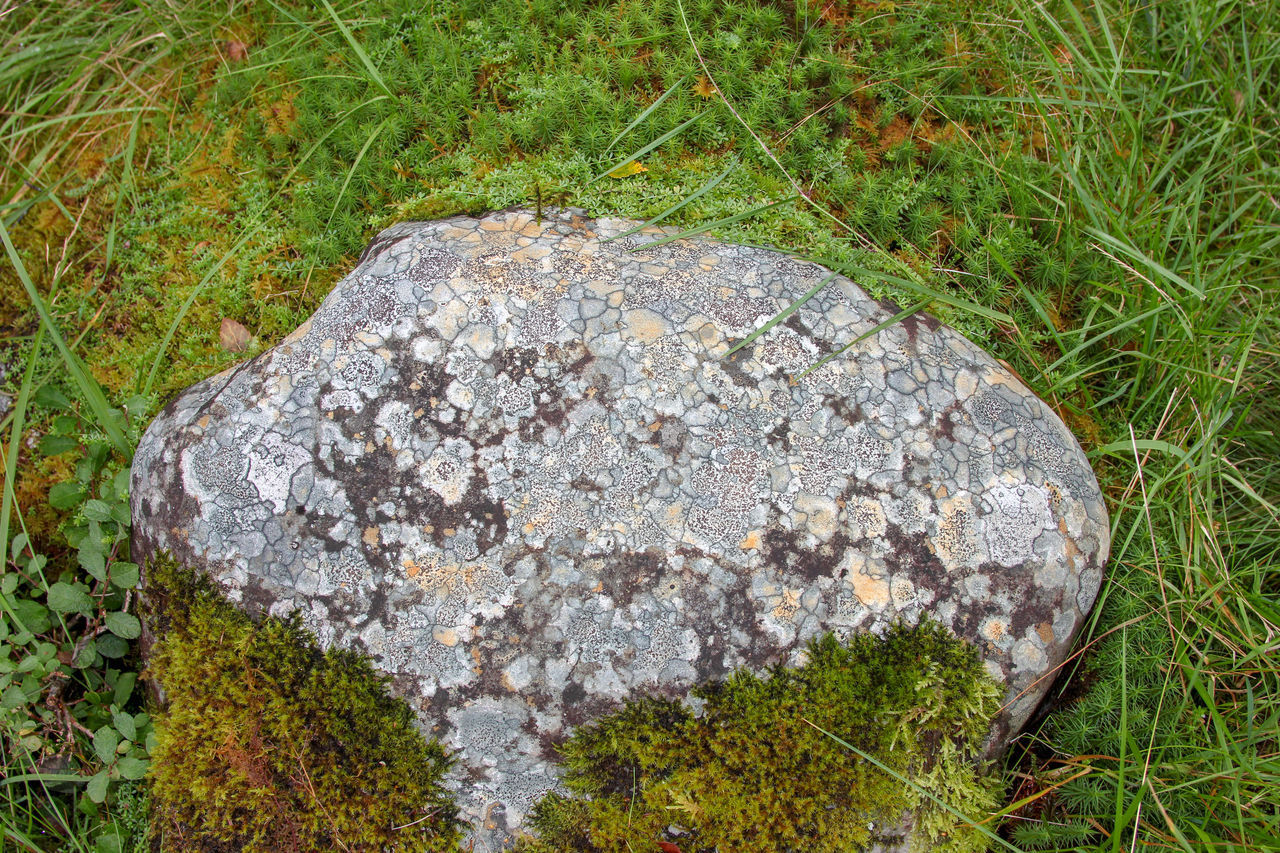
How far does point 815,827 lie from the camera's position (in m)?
2.86

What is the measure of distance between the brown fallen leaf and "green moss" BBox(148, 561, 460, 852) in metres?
1.35

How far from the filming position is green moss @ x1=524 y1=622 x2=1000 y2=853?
2855mm

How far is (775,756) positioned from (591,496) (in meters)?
1.22

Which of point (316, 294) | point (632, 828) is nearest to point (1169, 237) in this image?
point (632, 828)

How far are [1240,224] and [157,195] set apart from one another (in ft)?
19.8

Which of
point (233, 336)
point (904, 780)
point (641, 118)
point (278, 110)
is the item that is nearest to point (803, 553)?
A: point (904, 780)

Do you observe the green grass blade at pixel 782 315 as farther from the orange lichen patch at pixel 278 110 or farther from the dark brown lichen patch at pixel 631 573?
the orange lichen patch at pixel 278 110

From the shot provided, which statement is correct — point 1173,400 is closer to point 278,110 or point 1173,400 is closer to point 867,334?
point 867,334

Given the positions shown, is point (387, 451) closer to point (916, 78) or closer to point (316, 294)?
point (316, 294)

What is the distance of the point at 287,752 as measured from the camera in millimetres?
2930

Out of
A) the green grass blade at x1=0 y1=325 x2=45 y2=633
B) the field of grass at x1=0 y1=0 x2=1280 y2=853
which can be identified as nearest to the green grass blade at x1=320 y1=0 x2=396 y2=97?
the field of grass at x1=0 y1=0 x2=1280 y2=853

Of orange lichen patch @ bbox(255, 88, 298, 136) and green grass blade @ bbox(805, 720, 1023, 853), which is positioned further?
orange lichen patch @ bbox(255, 88, 298, 136)

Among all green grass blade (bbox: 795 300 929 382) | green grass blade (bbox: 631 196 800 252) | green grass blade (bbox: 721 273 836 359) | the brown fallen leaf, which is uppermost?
the brown fallen leaf

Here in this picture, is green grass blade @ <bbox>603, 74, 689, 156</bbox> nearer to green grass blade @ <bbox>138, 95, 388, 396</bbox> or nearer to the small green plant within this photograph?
green grass blade @ <bbox>138, 95, 388, 396</bbox>
